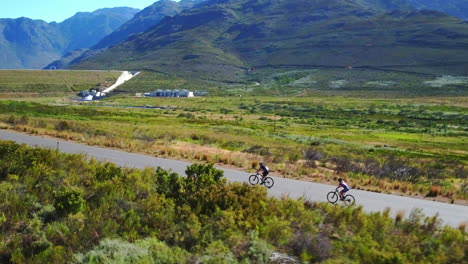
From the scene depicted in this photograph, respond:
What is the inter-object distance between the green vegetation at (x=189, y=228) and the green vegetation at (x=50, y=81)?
125 metres

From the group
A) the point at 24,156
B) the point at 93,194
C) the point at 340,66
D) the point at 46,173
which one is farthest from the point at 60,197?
the point at 340,66

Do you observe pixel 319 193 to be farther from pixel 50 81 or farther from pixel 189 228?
pixel 50 81

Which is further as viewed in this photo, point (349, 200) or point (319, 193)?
point (319, 193)

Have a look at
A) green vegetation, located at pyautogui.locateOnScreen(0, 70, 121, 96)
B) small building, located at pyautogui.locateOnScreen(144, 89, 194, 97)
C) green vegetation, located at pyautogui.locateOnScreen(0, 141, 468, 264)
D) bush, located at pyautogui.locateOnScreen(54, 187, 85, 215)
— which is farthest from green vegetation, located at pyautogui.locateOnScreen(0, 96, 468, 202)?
green vegetation, located at pyautogui.locateOnScreen(0, 70, 121, 96)

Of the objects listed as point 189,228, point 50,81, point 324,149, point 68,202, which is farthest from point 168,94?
point 189,228

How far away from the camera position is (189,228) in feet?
28.6

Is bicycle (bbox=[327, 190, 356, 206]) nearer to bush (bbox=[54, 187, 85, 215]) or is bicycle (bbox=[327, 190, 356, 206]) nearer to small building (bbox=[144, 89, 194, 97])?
bush (bbox=[54, 187, 85, 215])

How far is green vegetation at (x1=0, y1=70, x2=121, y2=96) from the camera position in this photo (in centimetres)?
13162

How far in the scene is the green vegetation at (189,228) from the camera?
308 inches

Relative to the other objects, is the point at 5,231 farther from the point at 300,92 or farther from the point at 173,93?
the point at 300,92

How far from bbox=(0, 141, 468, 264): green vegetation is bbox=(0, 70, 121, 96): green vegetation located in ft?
411

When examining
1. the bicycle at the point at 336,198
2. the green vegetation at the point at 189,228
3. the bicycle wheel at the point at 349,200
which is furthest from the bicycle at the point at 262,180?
the green vegetation at the point at 189,228

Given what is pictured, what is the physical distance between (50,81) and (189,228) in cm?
15531

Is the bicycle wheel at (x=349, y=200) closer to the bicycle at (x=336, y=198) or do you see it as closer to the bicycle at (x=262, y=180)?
the bicycle at (x=336, y=198)
